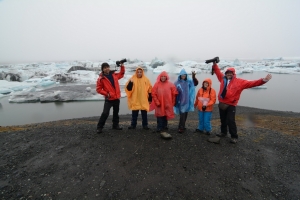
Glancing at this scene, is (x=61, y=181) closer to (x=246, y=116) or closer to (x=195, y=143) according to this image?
(x=195, y=143)

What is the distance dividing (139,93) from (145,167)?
6.13 feet

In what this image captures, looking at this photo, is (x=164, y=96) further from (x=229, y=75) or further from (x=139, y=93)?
(x=229, y=75)

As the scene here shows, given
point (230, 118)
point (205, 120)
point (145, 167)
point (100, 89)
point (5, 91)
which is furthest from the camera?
point (5, 91)

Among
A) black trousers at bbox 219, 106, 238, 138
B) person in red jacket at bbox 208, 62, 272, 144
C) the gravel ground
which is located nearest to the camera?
the gravel ground

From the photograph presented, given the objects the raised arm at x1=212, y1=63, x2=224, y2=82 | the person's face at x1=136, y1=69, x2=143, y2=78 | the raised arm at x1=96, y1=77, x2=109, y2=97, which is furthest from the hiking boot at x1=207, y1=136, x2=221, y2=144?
the raised arm at x1=96, y1=77, x2=109, y2=97

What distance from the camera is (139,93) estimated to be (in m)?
4.40

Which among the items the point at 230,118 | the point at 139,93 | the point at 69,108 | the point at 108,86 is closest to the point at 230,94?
the point at 230,118

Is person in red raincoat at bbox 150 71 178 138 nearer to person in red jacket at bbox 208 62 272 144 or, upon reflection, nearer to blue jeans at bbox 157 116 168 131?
blue jeans at bbox 157 116 168 131

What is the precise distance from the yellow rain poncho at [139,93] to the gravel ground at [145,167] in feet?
2.27

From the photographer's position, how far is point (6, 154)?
12.4ft

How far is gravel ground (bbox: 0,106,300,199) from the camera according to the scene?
271cm

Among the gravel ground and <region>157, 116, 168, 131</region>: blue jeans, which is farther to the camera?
<region>157, 116, 168, 131</region>: blue jeans

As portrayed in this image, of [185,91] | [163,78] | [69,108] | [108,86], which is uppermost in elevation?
[163,78]

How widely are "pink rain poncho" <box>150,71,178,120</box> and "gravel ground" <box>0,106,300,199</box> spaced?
0.60 metres
